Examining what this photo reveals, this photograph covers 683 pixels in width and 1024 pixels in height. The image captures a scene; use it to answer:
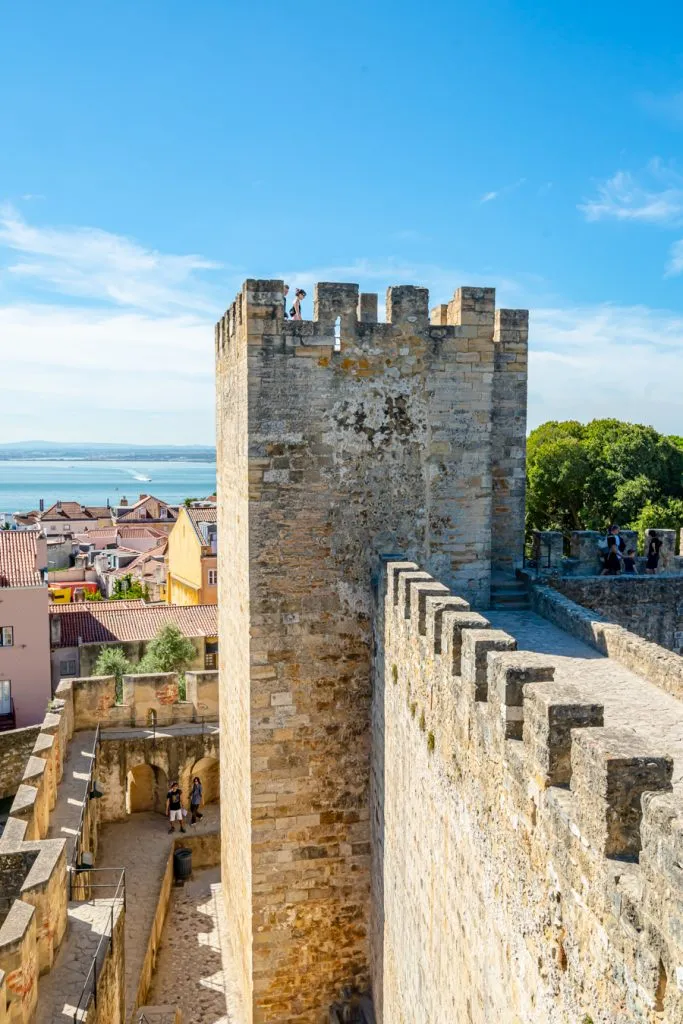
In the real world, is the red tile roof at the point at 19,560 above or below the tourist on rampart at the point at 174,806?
above

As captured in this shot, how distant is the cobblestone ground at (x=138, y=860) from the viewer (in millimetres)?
11672

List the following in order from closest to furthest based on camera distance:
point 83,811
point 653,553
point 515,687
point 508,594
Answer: point 515,687, point 508,594, point 653,553, point 83,811

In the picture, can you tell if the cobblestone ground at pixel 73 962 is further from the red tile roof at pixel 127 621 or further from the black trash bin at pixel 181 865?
the red tile roof at pixel 127 621

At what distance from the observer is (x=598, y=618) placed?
973 cm

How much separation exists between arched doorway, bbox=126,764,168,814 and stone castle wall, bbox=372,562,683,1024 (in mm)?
8538

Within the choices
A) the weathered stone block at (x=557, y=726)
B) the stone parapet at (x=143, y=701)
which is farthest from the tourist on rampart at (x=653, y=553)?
the weathered stone block at (x=557, y=726)

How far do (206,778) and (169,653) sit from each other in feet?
34.1

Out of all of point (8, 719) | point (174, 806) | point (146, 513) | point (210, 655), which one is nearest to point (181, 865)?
point (174, 806)

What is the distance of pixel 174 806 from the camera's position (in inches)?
622

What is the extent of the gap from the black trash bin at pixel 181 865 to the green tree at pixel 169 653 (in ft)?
39.4

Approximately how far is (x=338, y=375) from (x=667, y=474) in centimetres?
2929

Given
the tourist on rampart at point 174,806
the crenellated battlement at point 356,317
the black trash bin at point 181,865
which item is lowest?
the black trash bin at point 181,865

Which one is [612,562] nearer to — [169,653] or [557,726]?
[557,726]

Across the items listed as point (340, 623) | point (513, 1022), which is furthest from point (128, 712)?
point (513, 1022)
